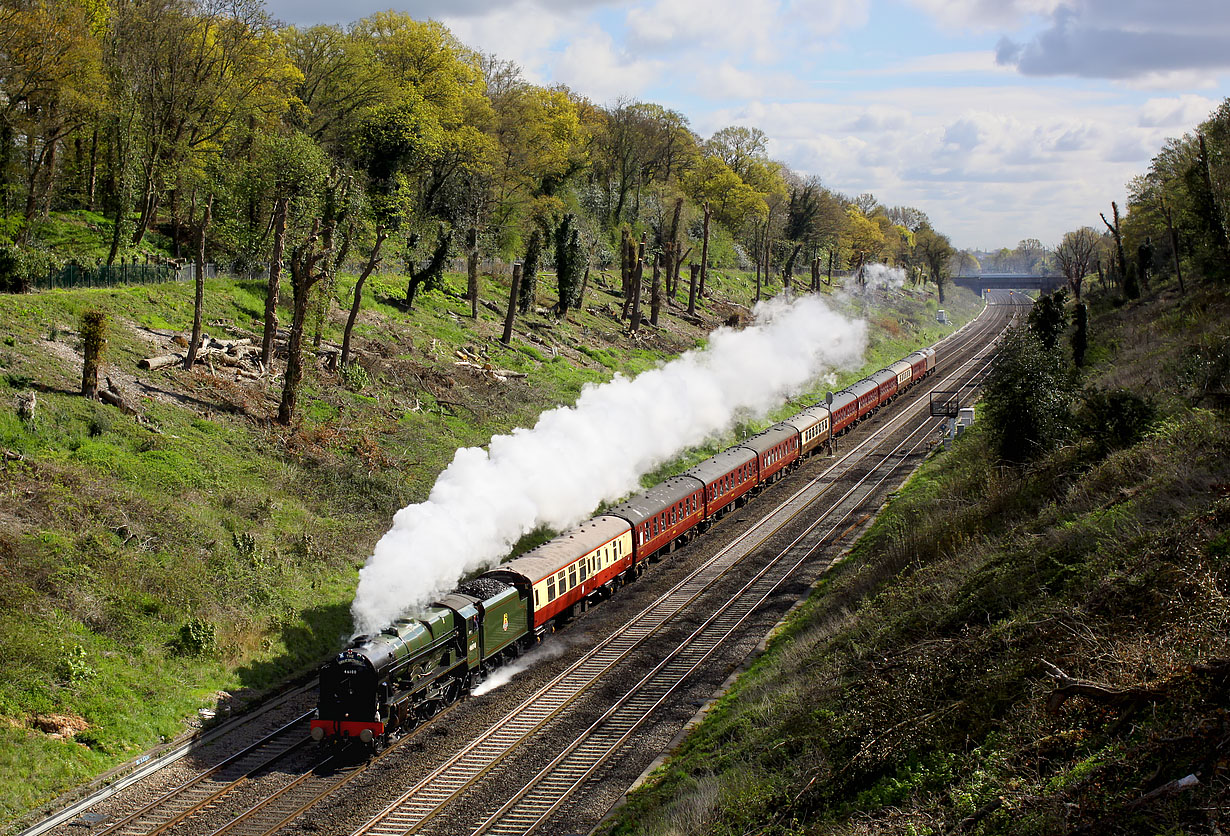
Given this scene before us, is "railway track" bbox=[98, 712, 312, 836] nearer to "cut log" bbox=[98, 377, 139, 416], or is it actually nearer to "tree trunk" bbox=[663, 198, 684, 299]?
"cut log" bbox=[98, 377, 139, 416]

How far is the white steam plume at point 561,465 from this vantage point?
2283cm

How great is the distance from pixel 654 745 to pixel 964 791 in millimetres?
8980

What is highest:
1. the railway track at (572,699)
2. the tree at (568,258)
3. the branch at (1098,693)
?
the tree at (568,258)

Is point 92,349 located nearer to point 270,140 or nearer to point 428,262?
point 270,140

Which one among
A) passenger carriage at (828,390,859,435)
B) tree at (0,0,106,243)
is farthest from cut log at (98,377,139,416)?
passenger carriage at (828,390,859,435)

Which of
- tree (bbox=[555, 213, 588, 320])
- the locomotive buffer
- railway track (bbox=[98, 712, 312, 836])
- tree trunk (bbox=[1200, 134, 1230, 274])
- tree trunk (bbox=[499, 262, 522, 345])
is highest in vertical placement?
tree trunk (bbox=[1200, 134, 1230, 274])

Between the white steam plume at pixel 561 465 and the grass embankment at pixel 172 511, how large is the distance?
4058mm

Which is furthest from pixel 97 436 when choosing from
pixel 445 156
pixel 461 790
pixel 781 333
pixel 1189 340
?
pixel 781 333

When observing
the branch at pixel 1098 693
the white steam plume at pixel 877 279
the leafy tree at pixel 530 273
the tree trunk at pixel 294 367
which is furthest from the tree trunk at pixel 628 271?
the branch at pixel 1098 693

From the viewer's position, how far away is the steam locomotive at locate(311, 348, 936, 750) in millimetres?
19797

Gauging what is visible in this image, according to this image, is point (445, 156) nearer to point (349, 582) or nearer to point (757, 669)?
point (349, 582)

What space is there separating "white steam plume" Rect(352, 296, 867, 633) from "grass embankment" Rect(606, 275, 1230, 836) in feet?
26.3

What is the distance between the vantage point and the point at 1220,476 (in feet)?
61.8

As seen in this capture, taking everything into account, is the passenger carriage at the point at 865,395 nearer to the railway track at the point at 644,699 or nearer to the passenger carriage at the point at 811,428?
the passenger carriage at the point at 811,428
